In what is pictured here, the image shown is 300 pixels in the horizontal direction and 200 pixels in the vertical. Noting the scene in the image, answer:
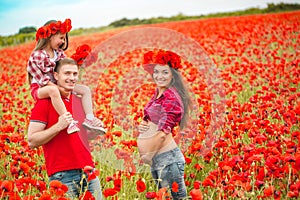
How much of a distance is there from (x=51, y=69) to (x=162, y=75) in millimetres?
831

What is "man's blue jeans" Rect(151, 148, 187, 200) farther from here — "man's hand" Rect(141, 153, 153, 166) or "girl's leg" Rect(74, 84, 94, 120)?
"girl's leg" Rect(74, 84, 94, 120)

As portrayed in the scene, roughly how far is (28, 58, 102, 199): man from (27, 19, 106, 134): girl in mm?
78

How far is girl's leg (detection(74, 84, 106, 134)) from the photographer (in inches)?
121

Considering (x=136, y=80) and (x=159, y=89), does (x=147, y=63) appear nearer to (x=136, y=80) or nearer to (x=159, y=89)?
(x=159, y=89)

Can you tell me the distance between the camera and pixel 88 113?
3.19 meters

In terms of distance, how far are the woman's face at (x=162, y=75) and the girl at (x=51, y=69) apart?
544 mm

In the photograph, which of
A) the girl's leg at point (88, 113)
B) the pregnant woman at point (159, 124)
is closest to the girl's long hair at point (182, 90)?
the pregnant woman at point (159, 124)

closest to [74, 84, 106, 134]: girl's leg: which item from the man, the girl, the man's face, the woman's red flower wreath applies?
the girl

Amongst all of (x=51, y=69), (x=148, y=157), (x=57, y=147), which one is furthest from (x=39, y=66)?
(x=148, y=157)

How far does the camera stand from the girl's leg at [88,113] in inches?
121

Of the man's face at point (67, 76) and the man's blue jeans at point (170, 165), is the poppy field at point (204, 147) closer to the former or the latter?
the man's blue jeans at point (170, 165)

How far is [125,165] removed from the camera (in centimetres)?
348

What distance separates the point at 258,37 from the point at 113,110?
825cm

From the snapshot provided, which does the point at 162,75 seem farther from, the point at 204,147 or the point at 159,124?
the point at 204,147
